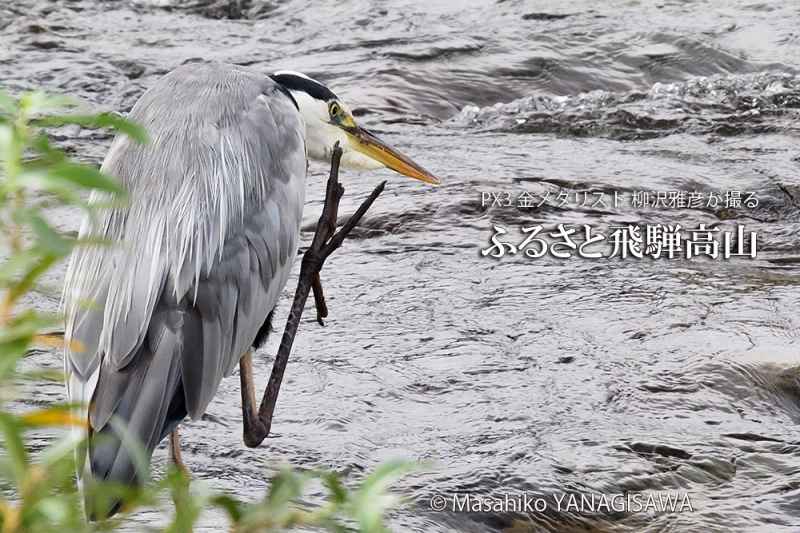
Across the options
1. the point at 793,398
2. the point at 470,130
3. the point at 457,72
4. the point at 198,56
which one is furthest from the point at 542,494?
the point at 198,56

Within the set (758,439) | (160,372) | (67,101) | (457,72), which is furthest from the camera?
(457,72)

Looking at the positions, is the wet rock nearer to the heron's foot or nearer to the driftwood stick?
the driftwood stick

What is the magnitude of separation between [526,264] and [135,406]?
257 centimetres

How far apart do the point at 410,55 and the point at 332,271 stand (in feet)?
9.08

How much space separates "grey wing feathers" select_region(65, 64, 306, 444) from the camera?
275cm

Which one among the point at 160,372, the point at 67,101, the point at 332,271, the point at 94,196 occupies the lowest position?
the point at 332,271

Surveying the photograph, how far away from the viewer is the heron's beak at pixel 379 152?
3.93m

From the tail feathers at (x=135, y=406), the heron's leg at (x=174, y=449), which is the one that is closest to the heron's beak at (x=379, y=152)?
the heron's leg at (x=174, y=449)

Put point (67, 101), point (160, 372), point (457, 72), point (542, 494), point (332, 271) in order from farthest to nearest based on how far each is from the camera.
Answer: point (457, 72) < point (332, 271) < point (542, 494) < point (160, 372) < point (67, 101)

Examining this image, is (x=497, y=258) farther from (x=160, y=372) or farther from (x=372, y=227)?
(x=160, y=372)

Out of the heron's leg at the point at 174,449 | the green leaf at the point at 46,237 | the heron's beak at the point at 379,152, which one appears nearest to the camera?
the green leaf at the point at 46,237

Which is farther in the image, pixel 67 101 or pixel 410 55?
pixel 410 55

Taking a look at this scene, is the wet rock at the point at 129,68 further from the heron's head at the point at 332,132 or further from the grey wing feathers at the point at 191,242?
the grey wing feathers at the point at 191,242

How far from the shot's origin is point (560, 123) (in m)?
6.65
